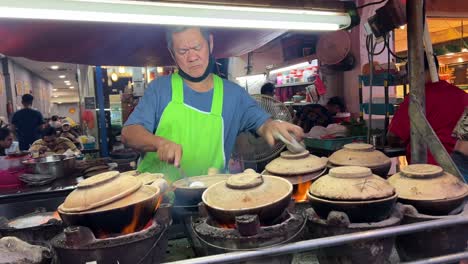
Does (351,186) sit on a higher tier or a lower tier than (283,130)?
lower

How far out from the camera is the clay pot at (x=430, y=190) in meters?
1.25

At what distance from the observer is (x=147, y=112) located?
6.71 feet

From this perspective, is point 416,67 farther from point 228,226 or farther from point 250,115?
point 228,226

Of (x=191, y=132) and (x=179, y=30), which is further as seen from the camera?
(x=191, y=132)

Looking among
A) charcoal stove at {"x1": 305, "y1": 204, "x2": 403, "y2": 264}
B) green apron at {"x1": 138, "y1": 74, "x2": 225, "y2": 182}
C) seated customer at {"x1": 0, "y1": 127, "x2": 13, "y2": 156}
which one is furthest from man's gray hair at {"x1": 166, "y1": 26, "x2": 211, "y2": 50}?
seated customer at {"x1": 0, "y1": 127, "x2": 13, "y2": 156}

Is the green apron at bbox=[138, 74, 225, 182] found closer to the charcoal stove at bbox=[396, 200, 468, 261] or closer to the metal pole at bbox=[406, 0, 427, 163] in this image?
the metal pole at bbox=[406, 0, 427, 163]

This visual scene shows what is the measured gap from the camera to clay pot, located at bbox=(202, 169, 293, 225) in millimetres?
1125

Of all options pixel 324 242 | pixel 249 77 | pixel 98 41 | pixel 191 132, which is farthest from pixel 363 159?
pixel 249 77

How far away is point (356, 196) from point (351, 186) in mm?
52

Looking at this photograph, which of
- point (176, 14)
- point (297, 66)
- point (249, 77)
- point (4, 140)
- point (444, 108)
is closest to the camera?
point (176, 14)

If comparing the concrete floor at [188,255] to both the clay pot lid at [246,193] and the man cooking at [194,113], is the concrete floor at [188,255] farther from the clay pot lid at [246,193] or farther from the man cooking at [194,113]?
the man cooking at [194,113]

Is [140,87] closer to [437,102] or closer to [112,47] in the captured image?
[112,47]

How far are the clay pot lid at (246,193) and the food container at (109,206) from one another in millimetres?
211

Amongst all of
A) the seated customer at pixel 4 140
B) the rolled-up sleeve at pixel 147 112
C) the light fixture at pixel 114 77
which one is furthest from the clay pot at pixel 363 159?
the light fixture at pixel 114 77
